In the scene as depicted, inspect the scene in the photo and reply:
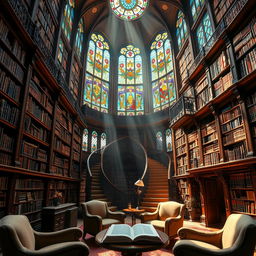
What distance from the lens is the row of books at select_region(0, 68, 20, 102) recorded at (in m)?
3.36

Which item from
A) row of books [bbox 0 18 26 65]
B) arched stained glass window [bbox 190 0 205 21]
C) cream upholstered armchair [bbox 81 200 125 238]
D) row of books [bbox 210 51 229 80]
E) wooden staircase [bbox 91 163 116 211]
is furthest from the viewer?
arched stained glass window [bbox 190 0 205 21]

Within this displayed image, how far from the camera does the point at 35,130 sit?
4.68 m

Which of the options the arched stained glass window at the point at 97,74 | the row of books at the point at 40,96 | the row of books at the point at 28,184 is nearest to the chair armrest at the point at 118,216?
the row of books at the point at 28,184

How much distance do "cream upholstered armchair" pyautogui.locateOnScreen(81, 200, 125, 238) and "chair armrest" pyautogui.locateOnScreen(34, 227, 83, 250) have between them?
1461 millimetres

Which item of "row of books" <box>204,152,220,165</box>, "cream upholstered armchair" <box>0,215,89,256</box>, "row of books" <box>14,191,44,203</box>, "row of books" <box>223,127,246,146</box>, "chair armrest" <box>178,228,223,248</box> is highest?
"row of books" <box>223,127,246,146</box>

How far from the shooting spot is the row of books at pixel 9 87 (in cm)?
336

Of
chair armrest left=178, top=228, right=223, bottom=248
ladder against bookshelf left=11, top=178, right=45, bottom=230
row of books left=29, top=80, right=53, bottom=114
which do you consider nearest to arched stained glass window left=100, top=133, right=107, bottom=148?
row of books left=29, top=80, right=53, bottom=114

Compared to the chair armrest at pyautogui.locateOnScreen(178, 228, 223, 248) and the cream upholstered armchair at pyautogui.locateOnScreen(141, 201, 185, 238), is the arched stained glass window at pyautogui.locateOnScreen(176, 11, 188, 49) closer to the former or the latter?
the cream upholstered armchair at pyautogui.locateOnScreen(141, 201, 185, 238)

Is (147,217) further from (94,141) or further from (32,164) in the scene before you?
(94,141)

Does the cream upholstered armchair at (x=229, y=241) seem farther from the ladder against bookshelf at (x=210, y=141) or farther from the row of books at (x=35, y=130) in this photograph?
the row of books at (x=35, y=130)

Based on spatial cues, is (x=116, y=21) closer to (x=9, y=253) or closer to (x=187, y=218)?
(x=187, y=218)

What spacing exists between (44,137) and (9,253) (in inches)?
147

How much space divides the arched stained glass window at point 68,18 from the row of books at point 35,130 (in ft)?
18.8

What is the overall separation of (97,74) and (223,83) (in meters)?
9.59
